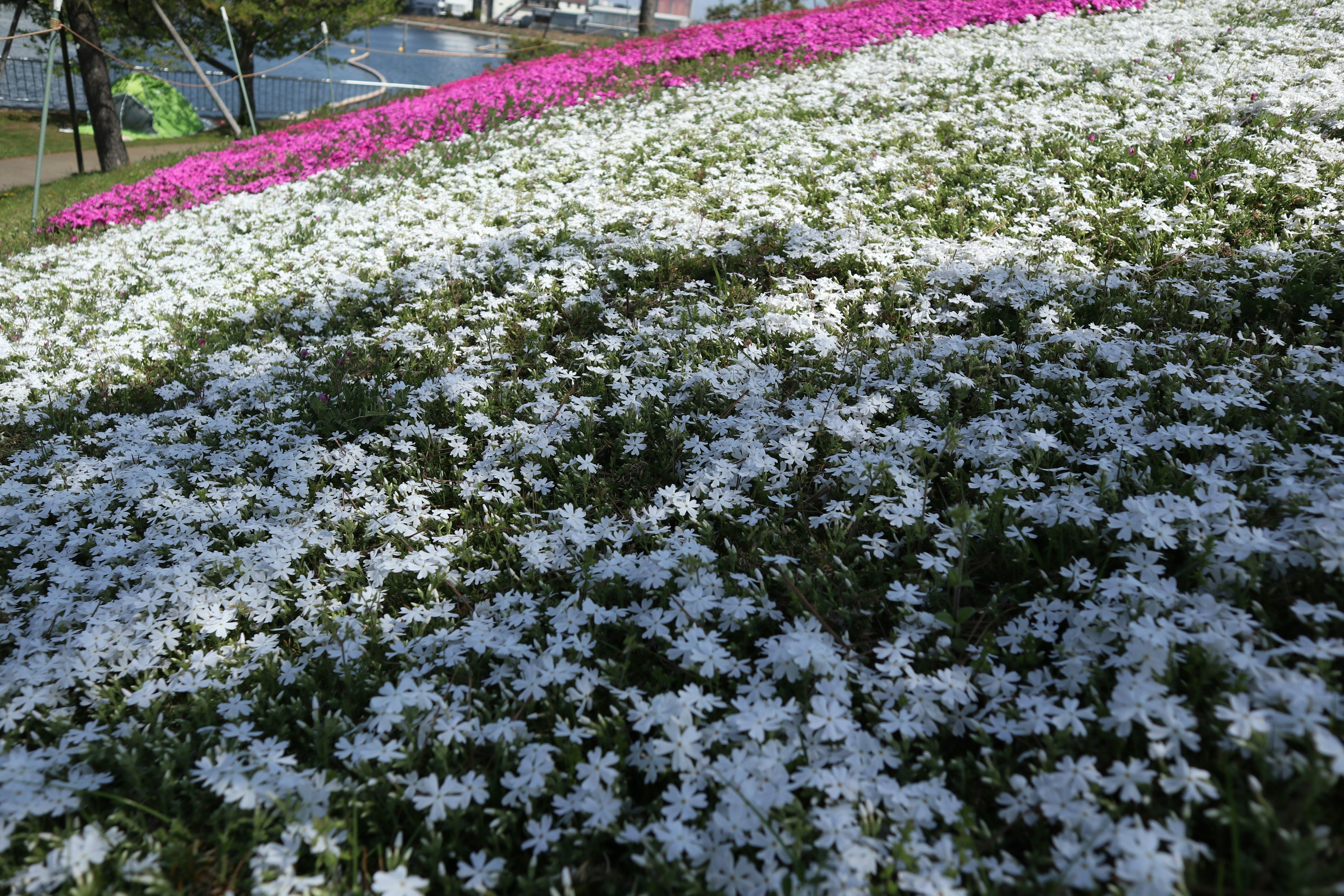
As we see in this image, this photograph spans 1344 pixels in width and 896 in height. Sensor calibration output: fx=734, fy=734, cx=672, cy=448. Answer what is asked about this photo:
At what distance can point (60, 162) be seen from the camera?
17.6 meters

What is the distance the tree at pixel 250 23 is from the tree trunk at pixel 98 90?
16.0 feet

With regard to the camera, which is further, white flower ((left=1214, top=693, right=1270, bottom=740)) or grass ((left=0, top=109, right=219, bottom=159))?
grass ((left=0, top=109, right=219, bottom=159))

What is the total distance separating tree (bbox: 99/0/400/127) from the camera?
2002 cm

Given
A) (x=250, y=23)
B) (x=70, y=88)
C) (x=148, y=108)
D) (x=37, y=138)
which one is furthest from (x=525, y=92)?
(x=37, y=138)

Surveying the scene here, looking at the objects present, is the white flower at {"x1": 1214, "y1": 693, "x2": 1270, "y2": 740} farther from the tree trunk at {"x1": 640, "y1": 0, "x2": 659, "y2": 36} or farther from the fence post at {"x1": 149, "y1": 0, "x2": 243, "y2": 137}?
the tree trunk at {"x1": 640, "y1": 0, "x2": 659, "y2": 36}

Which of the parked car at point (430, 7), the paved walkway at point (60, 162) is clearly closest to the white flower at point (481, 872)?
the paved walkway at point (60, 162)

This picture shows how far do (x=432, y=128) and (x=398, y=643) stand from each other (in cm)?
1137

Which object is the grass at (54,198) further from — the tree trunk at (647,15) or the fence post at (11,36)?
the tree trunk at (647,15)

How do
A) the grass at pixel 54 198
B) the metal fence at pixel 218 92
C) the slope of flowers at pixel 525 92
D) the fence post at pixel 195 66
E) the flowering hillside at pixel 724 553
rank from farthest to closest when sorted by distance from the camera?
the metal fence at pixel 218 92, the fence post at pixel 195 66, the slope of flowers at pixel 525 92, the grass at pixel 54 198, the flowering hillside at pixel 724 553

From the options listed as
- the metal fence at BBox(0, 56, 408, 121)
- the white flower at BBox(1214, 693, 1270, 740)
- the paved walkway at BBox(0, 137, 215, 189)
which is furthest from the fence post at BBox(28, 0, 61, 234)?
the metal fence at BBox(0, 56, 408, 121)

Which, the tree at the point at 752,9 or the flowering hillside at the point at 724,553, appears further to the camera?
the tree at the point at 752,9

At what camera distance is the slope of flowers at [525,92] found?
35.7 feet

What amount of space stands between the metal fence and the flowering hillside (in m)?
24.9

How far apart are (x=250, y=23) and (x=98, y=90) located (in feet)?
26.9
